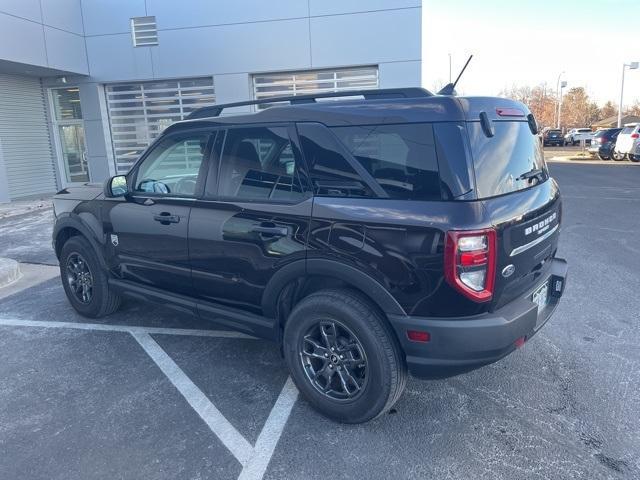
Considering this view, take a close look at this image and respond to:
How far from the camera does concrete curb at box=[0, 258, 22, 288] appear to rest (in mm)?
6136

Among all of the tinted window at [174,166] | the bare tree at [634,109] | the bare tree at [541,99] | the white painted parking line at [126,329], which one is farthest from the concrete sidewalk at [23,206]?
the bare tree at [634,109]

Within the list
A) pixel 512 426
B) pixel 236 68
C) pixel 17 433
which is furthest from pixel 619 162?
pixel 17 433

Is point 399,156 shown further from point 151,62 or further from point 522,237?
point 151,62

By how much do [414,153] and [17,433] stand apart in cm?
296

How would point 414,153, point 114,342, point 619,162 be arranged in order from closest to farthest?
point 414,153, point 114,342, point 619,162

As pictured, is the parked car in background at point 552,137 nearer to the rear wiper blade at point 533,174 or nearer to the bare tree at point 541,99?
the bare tree at point 541,99

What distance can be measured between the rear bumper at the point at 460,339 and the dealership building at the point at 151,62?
35.1 feet

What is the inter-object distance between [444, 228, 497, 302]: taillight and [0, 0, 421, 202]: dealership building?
35.2 feet

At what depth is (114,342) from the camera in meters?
A: 4.27

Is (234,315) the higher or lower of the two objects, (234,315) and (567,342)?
the higher

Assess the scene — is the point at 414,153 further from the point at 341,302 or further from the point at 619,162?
the point at 619,162

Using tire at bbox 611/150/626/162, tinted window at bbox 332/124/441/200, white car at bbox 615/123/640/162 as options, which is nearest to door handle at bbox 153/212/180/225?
tinted window at bbox 332/124/441/200

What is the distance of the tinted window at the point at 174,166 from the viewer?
144 inches

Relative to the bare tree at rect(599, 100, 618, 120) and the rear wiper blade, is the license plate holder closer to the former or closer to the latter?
the rear wiper blade
